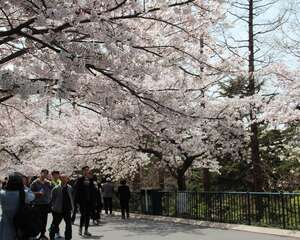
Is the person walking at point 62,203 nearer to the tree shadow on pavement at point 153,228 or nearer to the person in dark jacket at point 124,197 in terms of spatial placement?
the tree shadow on pavement at point 153,228

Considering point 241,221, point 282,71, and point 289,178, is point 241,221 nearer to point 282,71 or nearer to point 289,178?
point 282,71

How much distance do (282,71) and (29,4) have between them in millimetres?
14138

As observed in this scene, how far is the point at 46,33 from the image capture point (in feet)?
28.9

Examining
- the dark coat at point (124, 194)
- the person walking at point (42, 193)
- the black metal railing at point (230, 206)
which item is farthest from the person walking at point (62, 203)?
the dark coat at point (124, 194)

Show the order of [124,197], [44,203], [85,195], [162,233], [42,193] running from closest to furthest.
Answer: [42,193]
[44,203]
[85,195]
[162,233]
[124,197]

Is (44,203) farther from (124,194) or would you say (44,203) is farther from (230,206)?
(124,194)

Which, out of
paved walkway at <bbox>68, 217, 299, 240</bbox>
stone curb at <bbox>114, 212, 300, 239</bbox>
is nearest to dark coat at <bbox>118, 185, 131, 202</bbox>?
stone curb at <bbox>114, 212, 300, 239</bbox>

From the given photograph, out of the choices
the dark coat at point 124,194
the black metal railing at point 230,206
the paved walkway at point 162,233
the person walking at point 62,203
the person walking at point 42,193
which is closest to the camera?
the person walking at point 62,203

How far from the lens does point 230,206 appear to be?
59.0ft

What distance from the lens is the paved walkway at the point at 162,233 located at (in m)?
14.4

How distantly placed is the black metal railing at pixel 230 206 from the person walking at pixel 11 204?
325 inches

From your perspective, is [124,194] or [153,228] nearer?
[153,228]

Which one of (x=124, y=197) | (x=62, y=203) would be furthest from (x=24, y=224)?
(x=124, y=197)

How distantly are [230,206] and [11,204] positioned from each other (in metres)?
10.4
